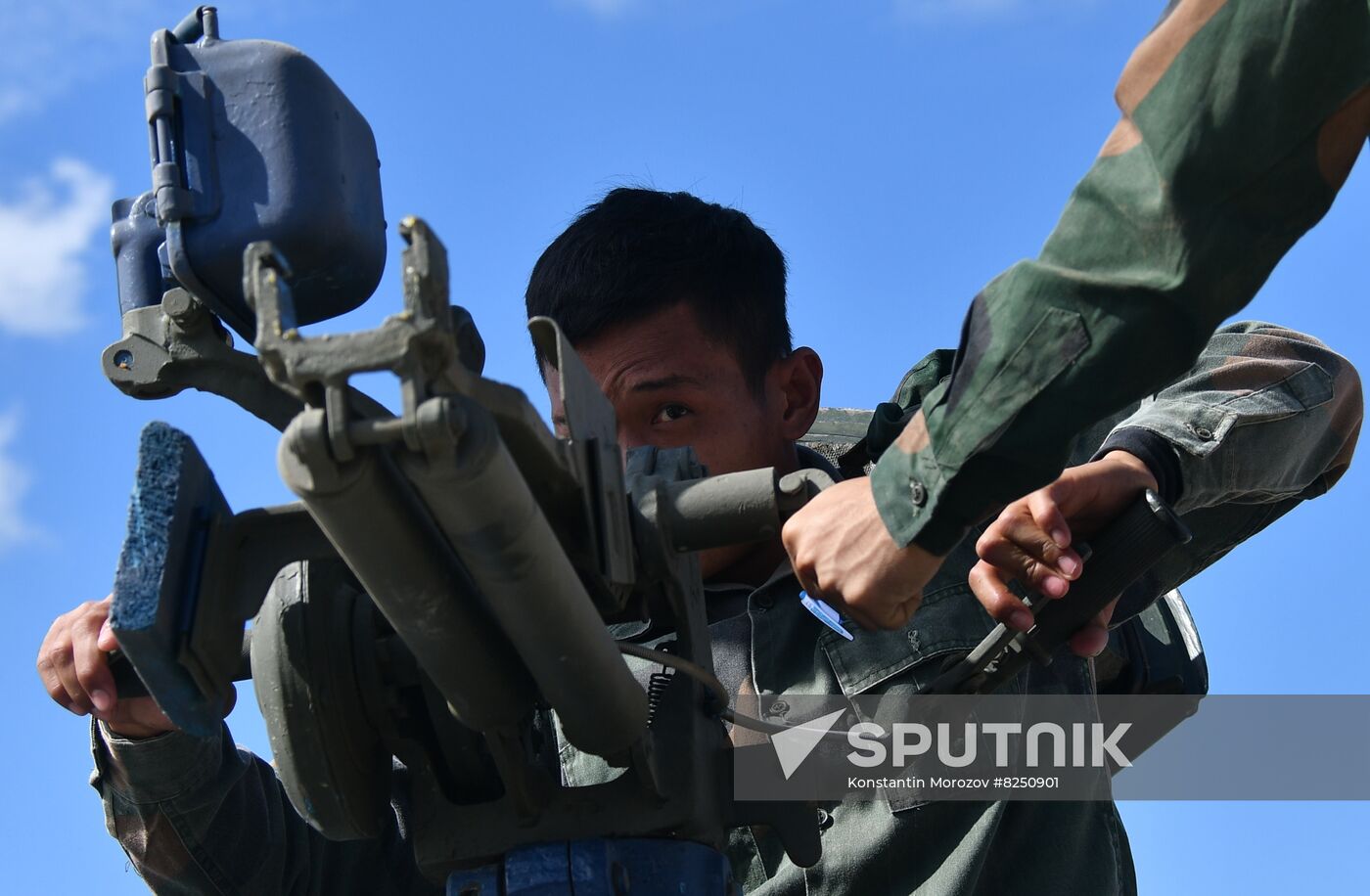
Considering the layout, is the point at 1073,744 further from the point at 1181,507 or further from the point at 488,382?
the point at 488,382

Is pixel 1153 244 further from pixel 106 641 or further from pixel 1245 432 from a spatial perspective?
pixel 106 641

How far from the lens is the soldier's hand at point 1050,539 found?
273 cm

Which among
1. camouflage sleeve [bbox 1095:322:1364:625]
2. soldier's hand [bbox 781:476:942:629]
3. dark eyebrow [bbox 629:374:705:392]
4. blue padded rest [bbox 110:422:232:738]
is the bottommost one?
blue padded rest [bbox 110:422:232:738]

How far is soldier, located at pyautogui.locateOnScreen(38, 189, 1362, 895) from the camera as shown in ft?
9.53

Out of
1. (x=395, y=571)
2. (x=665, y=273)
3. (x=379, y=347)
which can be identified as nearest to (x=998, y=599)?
(x=395, y=571)

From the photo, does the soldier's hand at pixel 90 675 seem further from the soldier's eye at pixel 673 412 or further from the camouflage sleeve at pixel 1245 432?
the camouflage sleeve at pixel 1245 432

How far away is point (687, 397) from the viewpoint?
3.80 meters

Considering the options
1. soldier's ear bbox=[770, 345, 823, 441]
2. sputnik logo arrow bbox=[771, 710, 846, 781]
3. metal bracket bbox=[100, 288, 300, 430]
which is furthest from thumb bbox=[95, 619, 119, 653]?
soldier's ear bbox=[770, 345, 823, 441]

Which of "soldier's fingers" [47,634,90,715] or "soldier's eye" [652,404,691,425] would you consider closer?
"soldier's fingers" [47,634,90,715]

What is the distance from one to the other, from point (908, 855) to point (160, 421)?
1.57 meters

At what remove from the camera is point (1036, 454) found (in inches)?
93.4

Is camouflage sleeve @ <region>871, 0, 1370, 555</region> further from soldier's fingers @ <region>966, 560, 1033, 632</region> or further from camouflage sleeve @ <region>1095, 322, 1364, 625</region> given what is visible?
camouflage sleeve @ <region>1095, 322, 1364, 625</region>

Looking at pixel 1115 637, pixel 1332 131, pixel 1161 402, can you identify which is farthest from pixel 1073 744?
pixel 1332 131

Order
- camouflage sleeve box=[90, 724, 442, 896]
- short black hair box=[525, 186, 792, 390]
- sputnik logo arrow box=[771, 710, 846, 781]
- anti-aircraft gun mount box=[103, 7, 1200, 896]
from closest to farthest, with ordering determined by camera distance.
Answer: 1. anti-aircraft gun mount box=[103, 7, 1200, 896]
2. sputnik logo arrow box=[771, 710, 846, 781]
3. camouflage sleeve box=[90, 724, 442, 896]
4. short black hair box=[525, 186, 792, 390]
